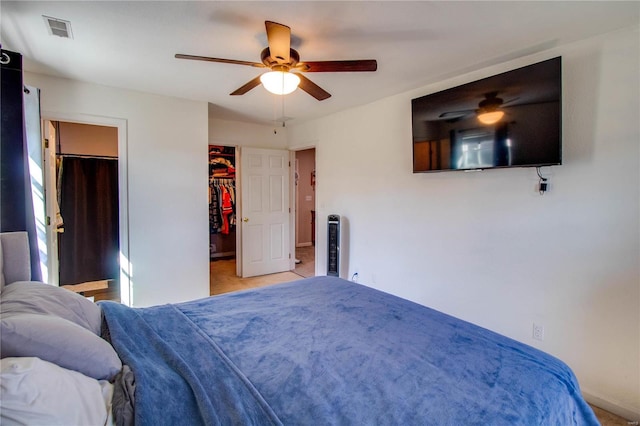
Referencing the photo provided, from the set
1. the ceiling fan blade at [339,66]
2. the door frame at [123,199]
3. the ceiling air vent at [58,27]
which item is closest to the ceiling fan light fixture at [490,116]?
the ceiling fan blade at [339,66]

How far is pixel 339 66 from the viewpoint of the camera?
198 centimetres

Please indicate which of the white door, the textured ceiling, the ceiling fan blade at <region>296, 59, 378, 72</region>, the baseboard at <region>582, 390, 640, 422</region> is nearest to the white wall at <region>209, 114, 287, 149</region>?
the white door

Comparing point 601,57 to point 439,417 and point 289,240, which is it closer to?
point 439,417

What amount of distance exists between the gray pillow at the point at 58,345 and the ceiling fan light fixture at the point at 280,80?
1728 mm

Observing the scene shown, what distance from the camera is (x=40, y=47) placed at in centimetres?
238

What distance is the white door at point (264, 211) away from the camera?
4965 mm

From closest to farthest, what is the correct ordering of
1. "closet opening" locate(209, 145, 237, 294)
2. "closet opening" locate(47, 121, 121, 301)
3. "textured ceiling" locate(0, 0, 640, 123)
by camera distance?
"textured ceiling" locate(0, 0, 640, 123)
"closet opening" locate(47, 121, 121, 301)
"closet opening" locate(209, 145, 237, 294)

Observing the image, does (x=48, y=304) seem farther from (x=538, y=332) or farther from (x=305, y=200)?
(x=305, y=200)

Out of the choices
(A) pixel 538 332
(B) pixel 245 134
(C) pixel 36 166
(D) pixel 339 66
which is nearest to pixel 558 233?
(A) pixel 538 332

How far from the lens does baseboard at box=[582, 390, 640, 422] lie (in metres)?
2.02

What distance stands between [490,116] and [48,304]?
2917 millimetres

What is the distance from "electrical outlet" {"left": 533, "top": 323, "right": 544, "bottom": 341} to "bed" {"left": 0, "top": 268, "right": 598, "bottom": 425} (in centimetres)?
117

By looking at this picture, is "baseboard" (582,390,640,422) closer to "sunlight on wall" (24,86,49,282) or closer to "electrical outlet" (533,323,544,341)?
"electrical outlet" (533,323,544,341)

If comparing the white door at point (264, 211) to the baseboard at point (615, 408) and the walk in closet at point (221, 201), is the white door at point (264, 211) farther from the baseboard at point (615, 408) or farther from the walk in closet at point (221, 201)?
the baseboard at point (615, 408)
